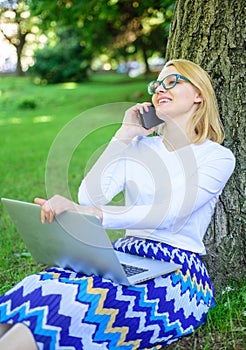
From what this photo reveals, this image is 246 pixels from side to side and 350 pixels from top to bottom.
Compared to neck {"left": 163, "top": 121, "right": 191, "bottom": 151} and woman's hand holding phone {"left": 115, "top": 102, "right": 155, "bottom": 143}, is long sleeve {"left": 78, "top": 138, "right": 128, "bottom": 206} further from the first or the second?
neck {"left": 163, "top": 121, "right": 191, "bottom": 151}

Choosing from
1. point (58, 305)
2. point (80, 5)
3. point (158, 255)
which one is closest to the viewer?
point (58, 305)

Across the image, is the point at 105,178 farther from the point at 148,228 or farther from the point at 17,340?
the point at 17,340

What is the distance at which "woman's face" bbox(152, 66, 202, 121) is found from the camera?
2625 mm

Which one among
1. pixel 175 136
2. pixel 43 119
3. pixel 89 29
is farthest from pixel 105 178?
pixel 43 119

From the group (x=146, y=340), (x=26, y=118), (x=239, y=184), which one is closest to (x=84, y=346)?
(x=146, y=340)

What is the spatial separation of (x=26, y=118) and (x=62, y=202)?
12.9 metres

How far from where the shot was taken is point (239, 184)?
3088mm

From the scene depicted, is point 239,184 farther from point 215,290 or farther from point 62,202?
point 62,202

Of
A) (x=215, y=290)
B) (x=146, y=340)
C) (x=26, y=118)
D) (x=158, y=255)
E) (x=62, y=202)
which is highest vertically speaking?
(x=62, y=202)

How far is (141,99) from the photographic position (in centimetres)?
1535

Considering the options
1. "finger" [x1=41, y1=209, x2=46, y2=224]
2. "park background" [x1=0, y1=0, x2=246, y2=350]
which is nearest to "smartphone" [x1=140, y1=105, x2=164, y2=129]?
"park background" [x1=0, y1=0, x2=246, y2=350]

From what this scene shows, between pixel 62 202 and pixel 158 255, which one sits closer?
pixel 62 202

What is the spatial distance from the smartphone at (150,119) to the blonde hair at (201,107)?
227 mm

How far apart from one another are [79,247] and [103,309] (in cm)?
28
